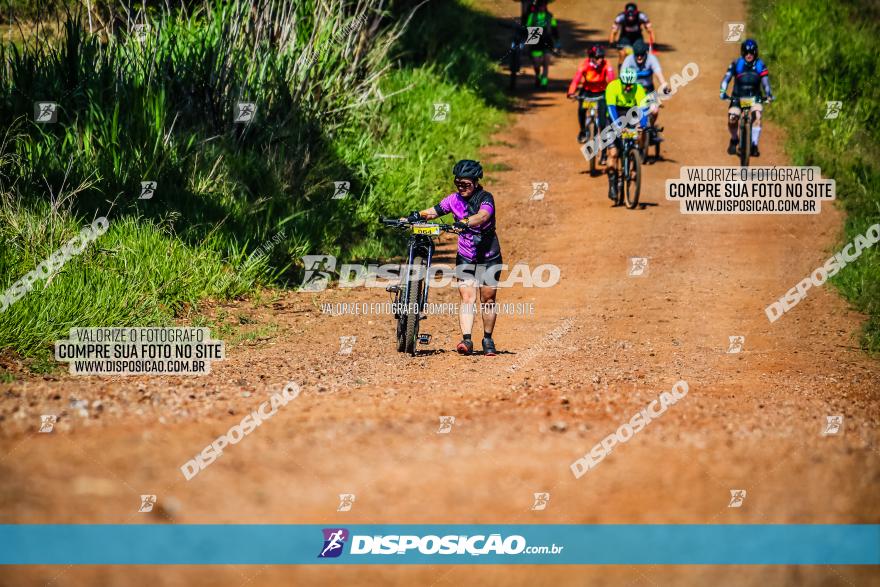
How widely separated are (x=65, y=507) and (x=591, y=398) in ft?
13.6

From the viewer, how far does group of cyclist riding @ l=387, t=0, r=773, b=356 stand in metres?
9.52

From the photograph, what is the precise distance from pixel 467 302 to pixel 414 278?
2.53 feet

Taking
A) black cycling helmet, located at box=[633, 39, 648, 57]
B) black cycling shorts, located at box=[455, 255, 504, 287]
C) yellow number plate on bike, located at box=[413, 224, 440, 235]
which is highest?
black cycling helmet, located at box=[633, 39, 648, 57]

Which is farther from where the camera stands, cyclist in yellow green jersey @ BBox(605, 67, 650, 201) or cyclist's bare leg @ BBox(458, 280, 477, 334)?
cyclist in yellow green jersey @ BBox(605, 67, 650, 201)

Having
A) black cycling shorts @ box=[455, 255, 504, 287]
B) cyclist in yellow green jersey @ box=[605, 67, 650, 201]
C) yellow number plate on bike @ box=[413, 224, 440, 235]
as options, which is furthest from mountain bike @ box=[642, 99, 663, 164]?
yellow number plate on bike @ box=[413, 224, 440, 235]

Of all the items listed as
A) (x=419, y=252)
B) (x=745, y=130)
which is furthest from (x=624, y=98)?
(x=419, y=252)

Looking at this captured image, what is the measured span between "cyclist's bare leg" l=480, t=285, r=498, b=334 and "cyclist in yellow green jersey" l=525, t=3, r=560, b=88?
13.6 m

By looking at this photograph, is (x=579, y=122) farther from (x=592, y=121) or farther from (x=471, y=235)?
(x=471, y=235)

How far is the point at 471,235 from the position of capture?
31.4 ft

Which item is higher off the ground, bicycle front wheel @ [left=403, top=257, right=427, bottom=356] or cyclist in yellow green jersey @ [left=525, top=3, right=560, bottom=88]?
cyclist in yellow green jersey @ [left=525, top=3, right=560, bottom=88]

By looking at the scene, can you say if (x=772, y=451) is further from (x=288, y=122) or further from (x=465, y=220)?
(x=288, y=122)

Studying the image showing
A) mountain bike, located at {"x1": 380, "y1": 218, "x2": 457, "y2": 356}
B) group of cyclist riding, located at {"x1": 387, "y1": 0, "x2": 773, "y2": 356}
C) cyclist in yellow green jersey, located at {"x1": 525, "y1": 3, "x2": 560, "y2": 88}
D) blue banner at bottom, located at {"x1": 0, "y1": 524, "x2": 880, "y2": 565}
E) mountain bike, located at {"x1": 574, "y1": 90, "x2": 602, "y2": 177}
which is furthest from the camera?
cyclist in yellow green jersey, located at {"x1": 525, "y1": 3, "x2": 560, "y2": 88}

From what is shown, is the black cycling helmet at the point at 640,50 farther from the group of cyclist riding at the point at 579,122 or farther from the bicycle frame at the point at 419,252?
the bicycle frame at the point at 419,252

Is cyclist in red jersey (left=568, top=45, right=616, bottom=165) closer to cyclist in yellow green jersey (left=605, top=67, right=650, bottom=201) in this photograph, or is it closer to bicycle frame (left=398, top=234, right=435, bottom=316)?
cyclist in yellow green jersey (left=605, top=67, right=650, bottom=201)
